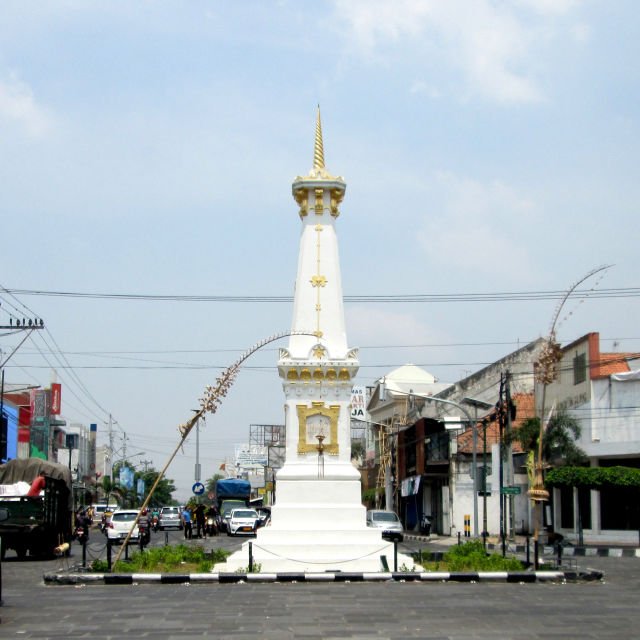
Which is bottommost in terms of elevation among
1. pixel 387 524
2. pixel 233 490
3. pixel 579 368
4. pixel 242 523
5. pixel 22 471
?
pixel 242 523

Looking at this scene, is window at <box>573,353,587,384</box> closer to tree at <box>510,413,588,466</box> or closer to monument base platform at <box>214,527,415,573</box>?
A: tree at <box>510,413,588,466</box>

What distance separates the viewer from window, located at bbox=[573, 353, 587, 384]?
49.2 meters

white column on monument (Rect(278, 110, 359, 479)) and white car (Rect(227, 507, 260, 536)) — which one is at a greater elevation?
white column on monument (Rect(278, 110, 359, 479))

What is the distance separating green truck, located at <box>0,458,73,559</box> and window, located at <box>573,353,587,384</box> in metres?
24.1

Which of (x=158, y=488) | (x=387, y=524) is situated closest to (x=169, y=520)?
(x=387, y=524)

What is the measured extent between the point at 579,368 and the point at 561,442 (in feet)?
14.0

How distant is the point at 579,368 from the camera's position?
1966 inches

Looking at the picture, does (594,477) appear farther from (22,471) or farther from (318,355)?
(22,471)

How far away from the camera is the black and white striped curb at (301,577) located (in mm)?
22719

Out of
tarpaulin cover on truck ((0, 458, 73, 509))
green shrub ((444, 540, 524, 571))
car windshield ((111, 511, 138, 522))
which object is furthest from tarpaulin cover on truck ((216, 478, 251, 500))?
green shrub ((444, 540, 524, 571))

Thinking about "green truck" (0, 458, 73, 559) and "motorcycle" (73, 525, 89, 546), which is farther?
"green truck" (0, 458, 73, 559)

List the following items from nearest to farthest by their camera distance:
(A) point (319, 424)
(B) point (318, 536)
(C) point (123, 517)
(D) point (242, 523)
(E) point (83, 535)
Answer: (B) point (318, 536), (E) point (83, 535), (A) point (319, 424), (C) point (123, 517), (D) point (242, 523)

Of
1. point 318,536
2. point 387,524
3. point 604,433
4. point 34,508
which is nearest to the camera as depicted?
point 318,536

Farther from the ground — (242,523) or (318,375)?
(318,375)
